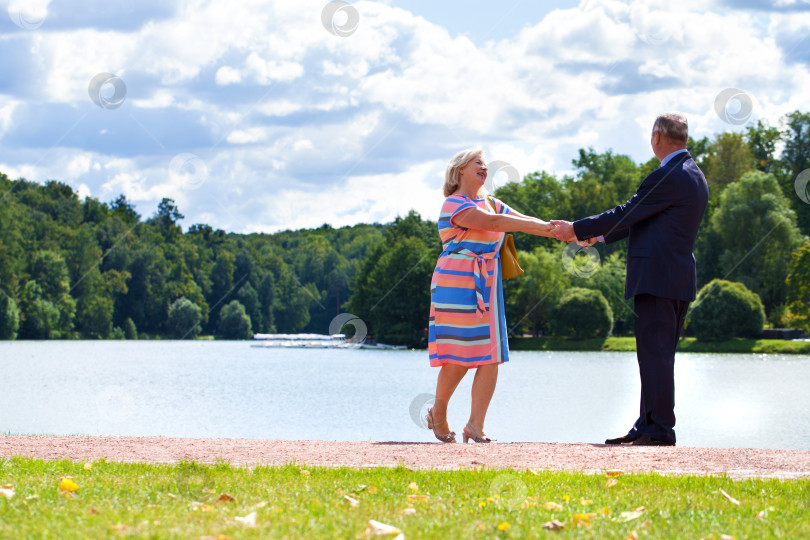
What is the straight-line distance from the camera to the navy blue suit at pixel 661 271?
24.7ft

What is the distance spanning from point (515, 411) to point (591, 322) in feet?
144

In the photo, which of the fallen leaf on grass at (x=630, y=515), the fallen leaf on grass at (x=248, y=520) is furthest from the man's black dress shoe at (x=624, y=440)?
the fallen leaf on grass at (x=248, y=520)

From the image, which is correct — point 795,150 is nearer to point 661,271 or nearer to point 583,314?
point 583,314

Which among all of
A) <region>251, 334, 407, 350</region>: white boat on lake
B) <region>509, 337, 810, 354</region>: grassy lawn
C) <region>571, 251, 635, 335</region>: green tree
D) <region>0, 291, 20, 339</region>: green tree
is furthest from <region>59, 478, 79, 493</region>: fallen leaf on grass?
<region>0, 291, 20, 339</region>: green tree

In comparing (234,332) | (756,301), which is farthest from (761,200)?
(234,332)

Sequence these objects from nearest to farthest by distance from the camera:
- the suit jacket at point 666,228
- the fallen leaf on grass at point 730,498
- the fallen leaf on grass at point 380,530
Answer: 1. the fallen leaf on grass at point 380,530
2. the fallen leaf on grass at point 730,498
3. the suit jacket at point 666,228

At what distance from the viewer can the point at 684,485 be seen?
17.3ft

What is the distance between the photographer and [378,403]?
26.0m

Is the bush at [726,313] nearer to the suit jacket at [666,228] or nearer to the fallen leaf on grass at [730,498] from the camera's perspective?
the suit jacket at [666,228]

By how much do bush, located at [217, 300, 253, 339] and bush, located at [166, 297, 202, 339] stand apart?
15.5ft

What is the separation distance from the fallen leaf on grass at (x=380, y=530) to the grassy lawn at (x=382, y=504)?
0.11 feet

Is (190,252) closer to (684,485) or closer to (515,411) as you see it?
(515,411)

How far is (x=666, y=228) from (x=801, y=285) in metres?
53.4

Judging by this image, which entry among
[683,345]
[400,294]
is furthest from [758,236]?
[400,294]
